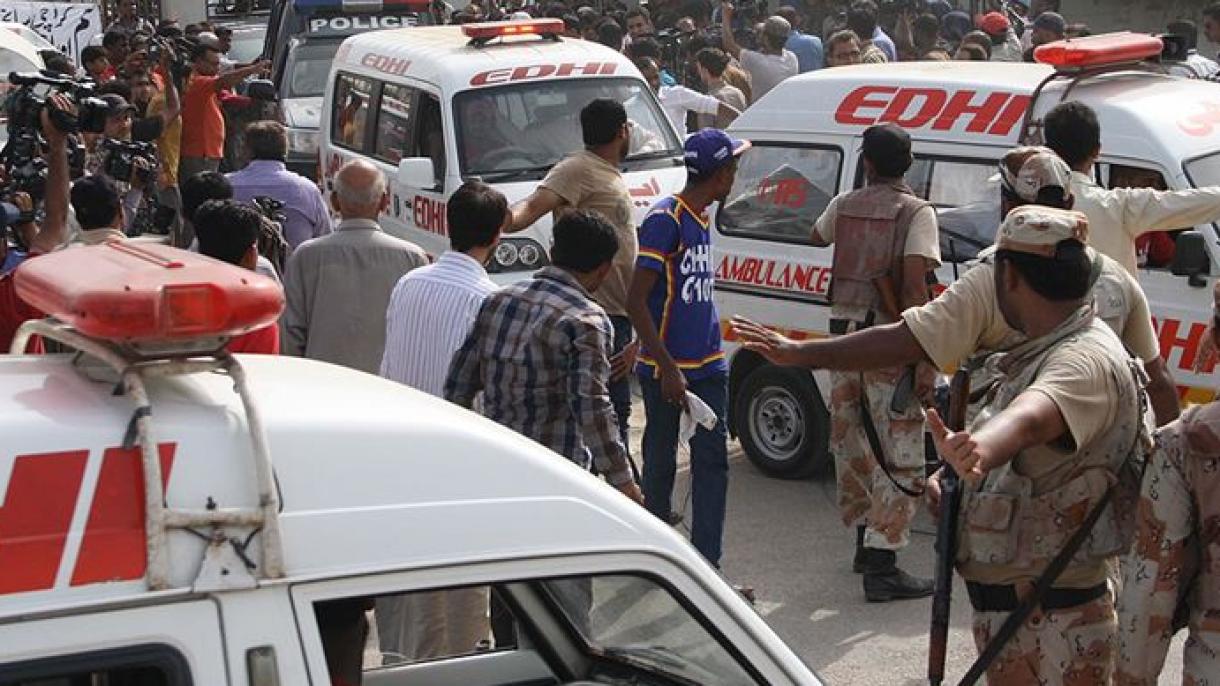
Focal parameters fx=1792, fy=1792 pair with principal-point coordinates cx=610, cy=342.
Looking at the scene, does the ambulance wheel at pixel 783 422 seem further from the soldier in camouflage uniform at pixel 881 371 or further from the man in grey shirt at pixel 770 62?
the man in grey shirt at pixel 770 62

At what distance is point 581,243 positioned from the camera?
17.2ft

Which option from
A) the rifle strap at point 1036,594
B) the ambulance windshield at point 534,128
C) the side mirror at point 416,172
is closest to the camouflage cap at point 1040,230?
the rifle strap at point 1036,594

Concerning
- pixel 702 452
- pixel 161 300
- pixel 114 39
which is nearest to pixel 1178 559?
pixel 161 300

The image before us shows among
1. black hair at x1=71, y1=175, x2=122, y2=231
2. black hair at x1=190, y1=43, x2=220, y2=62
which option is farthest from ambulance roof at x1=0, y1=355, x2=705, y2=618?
black hair at x1=190, y1=43, x2=220, y2=62

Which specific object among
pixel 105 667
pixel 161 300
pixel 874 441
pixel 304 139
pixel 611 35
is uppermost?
pixel 161 300

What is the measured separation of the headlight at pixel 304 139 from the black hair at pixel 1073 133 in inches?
401

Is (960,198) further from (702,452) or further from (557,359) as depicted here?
(557,359)

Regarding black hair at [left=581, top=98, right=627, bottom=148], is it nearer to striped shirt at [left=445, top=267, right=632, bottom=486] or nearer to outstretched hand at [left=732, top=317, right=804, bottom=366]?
striped shirt at [left=445, top=267, right=632, bottom=486]

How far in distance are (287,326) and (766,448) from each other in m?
2.97

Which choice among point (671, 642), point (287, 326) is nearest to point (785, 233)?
point (287, 326)

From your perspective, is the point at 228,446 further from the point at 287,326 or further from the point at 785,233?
the point at 785,233

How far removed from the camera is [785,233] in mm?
8383

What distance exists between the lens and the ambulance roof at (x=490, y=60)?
10.6m

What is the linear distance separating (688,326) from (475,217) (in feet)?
Answer: 4.44
